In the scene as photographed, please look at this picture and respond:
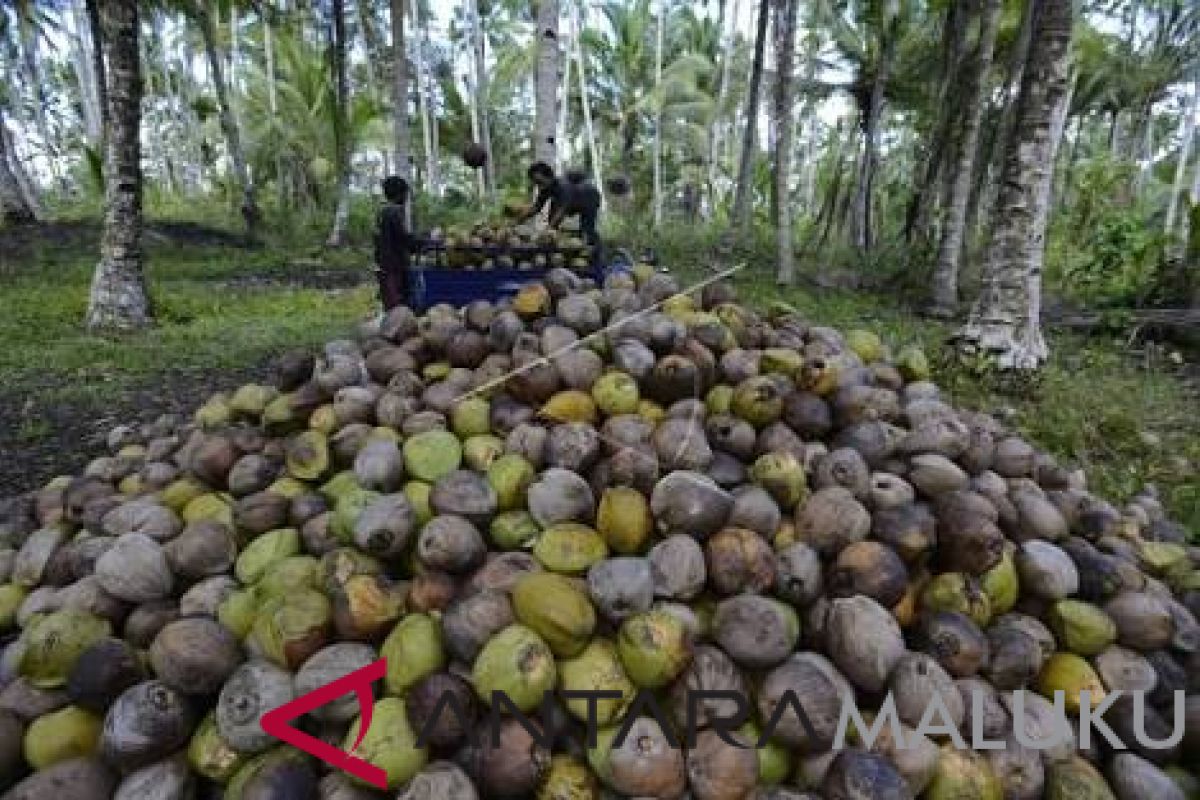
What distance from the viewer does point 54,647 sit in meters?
1.68

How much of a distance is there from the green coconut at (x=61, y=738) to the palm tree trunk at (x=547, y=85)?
6.15 m

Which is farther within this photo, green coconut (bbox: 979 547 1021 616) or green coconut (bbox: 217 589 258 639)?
green coconut (bbox: 979 547 1021 616)

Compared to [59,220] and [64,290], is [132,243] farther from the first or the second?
[59,220]

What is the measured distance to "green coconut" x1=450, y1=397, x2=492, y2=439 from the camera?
2111 mm

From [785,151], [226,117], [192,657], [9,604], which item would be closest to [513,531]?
[192,657]

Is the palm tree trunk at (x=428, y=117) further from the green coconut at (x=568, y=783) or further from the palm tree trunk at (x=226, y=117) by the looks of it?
the green coconut at (x=568, y=783)

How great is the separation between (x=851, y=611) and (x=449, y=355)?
136 centimetres

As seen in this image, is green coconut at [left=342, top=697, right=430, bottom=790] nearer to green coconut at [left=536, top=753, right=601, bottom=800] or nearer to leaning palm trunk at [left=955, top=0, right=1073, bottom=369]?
green coconut at [left=536, top=753, right=601, bottom=800]

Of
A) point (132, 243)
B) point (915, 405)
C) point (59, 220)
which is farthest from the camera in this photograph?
point (59, 220)

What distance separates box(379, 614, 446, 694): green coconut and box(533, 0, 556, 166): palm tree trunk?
603cm

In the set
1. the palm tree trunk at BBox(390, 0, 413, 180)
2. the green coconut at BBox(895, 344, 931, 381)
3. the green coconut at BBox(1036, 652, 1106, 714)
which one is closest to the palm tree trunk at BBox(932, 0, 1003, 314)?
the green coconut at BBox(895, 344, 931, 381)

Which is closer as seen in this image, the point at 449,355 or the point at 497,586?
the point at 497,586

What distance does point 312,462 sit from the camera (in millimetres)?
2066

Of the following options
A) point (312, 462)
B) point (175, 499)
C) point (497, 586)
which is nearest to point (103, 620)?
point (175, 499)
